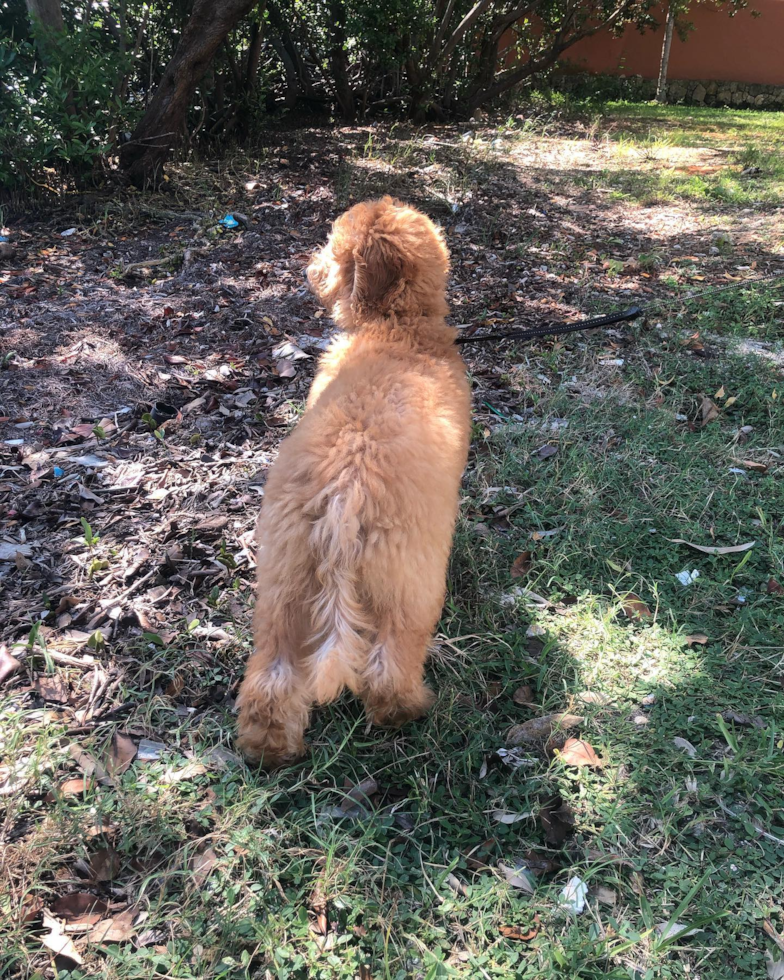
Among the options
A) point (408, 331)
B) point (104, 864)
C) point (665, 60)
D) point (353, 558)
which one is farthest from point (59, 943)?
point (665, 60)

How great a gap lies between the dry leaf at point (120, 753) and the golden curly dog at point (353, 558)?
0.40m

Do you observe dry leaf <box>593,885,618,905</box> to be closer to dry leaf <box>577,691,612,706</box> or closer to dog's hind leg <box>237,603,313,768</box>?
dry leaf <box>577,691,612,706</box>

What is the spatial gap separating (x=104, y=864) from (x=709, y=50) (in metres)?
19.1

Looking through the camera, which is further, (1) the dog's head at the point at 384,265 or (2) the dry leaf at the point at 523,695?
(1) the dog's head at the point at 384,265

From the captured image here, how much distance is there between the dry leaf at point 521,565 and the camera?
2934 millimetres

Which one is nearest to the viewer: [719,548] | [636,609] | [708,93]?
[636,609]

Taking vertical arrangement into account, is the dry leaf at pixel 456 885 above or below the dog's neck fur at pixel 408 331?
below

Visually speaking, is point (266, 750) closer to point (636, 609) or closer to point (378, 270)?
point (636, 609)

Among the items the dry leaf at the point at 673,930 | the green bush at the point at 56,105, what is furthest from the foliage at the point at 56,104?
the dry leaf at the point at 673,930

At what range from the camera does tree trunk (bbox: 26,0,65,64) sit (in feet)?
18.9

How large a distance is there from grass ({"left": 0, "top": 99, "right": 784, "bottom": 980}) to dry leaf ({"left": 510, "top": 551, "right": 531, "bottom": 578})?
3 centimetres

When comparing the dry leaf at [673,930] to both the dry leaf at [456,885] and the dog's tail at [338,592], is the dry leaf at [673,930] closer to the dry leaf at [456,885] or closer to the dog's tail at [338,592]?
the dry leaf at [456,885]

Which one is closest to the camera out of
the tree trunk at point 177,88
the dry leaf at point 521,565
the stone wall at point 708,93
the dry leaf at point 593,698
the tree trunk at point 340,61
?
the dry leaf at point 593,698

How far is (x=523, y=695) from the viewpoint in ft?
7.98
